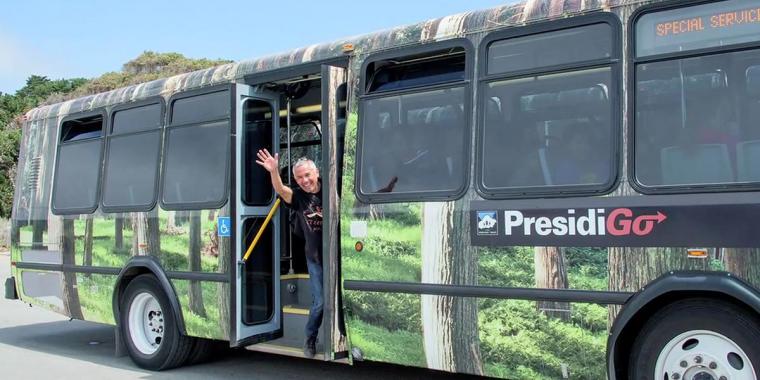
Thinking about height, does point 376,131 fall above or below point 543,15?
below

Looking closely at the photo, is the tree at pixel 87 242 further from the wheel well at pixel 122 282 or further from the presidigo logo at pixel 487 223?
the presidigo logo at pixel 487 223

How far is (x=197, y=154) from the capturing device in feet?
22.7

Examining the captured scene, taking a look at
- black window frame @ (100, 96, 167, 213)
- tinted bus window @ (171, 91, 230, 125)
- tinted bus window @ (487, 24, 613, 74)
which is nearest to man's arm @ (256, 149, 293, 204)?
tinted bus window @ (171, 91, 230, 125)

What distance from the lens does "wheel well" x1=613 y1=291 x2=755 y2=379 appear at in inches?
161

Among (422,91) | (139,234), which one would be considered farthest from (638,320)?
(139,234)

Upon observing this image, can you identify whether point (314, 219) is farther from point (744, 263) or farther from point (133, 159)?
point (744, 263)

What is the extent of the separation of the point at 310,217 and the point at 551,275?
2.25m

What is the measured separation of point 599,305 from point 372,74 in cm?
242

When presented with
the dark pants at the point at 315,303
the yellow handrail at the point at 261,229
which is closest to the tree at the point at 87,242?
the yellow handrail at the point at 261,229

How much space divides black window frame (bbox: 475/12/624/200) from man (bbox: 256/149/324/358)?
1701mm

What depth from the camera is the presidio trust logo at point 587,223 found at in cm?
423

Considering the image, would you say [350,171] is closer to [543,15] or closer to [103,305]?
[543,15]

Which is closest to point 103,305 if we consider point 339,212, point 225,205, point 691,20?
point 225,205

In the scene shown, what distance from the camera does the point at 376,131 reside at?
5.45 m
